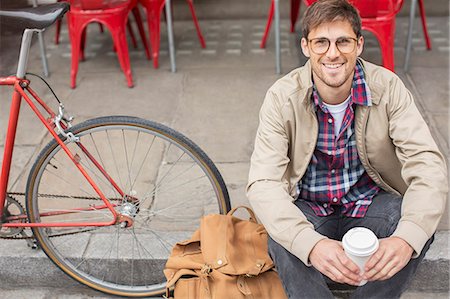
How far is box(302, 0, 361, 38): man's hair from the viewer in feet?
7.88

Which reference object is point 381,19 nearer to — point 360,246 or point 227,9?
point 227,9

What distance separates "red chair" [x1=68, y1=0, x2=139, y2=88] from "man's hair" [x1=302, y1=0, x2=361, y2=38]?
2.47 m

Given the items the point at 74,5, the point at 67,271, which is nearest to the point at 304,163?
the point at 67,271

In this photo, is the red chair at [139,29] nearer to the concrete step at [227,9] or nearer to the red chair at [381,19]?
the concrete step at [227,9]

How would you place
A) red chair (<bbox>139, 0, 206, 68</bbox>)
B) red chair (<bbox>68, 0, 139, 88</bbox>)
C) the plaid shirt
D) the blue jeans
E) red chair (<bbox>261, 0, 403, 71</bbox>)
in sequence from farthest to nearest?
red chair (<bbox>139, 0, 206, 68</bbox>), red chair (<bbox>68, 0, 139, 88</bbox>), red chair (<bbox>261, 0, 403, 71</bbox>), the plaid shirt, the blue jeans

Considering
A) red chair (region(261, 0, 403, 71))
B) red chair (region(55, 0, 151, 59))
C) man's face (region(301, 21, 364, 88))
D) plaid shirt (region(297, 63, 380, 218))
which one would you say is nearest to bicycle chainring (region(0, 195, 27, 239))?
plaid shirt (region(297, 63, 380, 218))

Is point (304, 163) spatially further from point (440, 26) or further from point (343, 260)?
point (440, 26)

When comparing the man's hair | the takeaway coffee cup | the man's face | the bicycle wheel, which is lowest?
the bicycle wheel

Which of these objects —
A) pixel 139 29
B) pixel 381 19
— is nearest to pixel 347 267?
pixel 381 19

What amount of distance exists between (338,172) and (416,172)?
1.17ft

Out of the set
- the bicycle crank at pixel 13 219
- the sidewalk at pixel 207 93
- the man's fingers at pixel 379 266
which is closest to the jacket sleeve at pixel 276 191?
the man's fingers at pixel 379 266

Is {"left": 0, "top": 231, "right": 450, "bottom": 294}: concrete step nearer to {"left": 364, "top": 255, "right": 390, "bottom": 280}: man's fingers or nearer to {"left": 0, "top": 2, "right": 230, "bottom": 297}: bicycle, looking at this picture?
{"left": 0, "top": 2, "right": 230, "bottom": 297}: bicycle

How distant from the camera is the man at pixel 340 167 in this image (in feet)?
7.64

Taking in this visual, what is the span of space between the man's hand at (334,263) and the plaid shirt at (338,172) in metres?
0.43
